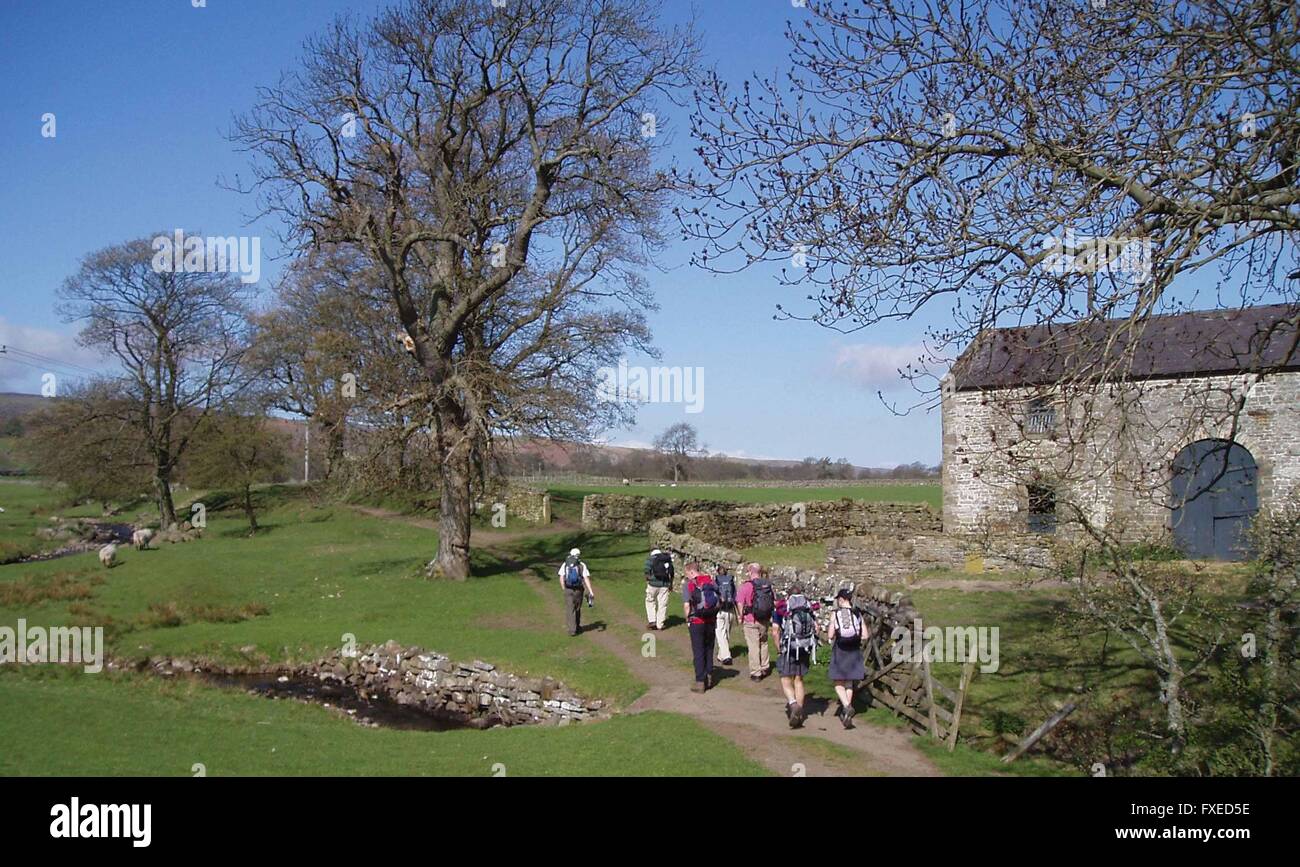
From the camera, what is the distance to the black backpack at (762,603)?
13641mm

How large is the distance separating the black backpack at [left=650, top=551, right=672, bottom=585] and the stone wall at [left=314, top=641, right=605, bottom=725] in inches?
138

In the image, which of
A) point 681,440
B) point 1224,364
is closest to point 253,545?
point 1224,364

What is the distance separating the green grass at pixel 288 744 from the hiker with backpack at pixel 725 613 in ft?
10.7

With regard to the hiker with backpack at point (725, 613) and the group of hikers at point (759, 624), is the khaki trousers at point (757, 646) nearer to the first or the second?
the group of hikers at point (759, 624)

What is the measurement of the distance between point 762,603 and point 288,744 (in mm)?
6908

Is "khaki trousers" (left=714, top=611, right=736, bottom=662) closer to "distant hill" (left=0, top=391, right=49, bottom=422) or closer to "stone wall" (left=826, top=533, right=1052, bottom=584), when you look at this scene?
"stone wall" (left=826, top=533, right=1052, bottom=584)

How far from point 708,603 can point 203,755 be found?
23.4 feet

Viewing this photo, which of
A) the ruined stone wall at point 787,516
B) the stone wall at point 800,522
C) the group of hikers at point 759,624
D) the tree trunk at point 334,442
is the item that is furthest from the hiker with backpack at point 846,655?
the ruined stone wall at point 787,516

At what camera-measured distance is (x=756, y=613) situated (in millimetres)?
13680

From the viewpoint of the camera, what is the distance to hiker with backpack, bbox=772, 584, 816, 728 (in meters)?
11.6

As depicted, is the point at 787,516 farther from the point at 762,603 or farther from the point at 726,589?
the point at 762,603

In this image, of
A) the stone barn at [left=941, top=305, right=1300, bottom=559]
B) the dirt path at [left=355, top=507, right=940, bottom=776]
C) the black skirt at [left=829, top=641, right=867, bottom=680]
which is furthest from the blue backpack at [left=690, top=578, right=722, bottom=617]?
the stone barn at [left=941, top=305, right=1300, bottom=559]
